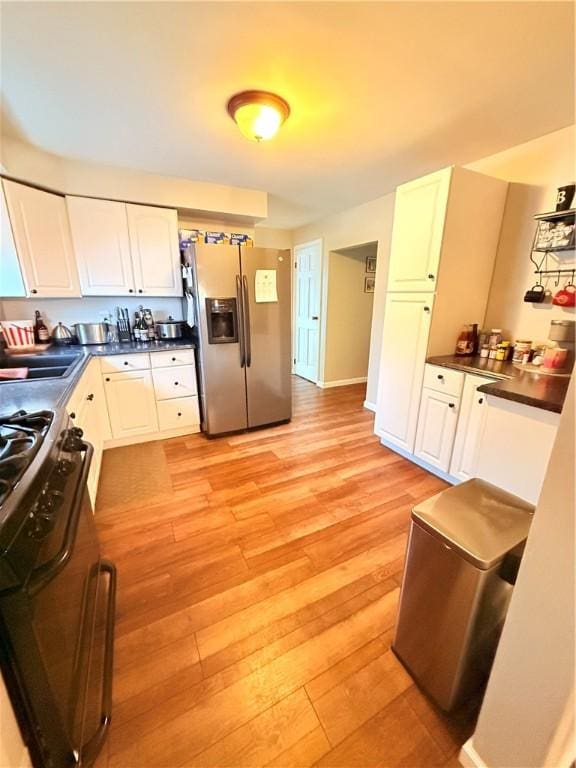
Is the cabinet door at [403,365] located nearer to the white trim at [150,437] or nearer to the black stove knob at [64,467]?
the white trim at [150,437]

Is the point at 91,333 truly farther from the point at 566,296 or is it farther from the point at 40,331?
the point at 566,296

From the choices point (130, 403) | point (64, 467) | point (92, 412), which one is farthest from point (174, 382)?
point (64, 467)

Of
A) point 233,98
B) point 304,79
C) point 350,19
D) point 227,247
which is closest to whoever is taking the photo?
point 350,19

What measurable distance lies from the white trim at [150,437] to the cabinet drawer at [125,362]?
0.65m

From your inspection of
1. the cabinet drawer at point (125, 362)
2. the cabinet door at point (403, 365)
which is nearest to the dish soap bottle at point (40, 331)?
the cabinet drawer at point (125, 362)

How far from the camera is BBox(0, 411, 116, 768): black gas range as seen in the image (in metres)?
0.66

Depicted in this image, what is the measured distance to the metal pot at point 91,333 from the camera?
286 cm

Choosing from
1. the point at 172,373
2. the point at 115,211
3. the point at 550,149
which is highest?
the point at 550,149

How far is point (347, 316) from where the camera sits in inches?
182

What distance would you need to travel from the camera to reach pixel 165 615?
1390 millimetres

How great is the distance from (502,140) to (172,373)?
3.22 m

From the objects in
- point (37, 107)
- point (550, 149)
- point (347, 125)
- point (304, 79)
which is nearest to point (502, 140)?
point (550, 149)

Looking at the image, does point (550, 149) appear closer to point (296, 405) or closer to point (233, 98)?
point (233, 98)

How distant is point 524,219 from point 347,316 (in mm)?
2510
